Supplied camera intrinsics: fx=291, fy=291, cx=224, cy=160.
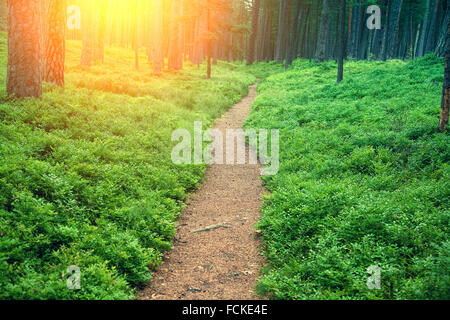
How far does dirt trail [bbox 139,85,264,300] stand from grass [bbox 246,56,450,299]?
1.39 feet

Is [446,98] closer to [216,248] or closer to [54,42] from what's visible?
[216,248]

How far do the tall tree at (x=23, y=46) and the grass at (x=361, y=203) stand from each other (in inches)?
324

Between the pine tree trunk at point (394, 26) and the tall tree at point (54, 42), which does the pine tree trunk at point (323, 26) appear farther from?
the tall tree at point (54, 42)

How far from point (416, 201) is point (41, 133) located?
9.17 meters

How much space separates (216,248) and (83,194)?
3.01 metres

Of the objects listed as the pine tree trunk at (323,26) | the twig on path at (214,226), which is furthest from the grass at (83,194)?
the pine tree trunk at (323,26)

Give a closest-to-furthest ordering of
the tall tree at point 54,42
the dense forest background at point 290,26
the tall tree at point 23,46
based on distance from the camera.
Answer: the tall tree at point 23,46, the tall tree at point 54,42, the dense forest background at point 290,26

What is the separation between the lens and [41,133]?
7688 mm

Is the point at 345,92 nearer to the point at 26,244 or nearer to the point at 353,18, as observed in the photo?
the point at 26,244

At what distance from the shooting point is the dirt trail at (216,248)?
482 centimetres

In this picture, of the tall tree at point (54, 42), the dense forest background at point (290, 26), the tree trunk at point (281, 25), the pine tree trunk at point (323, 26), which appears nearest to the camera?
the tall tree at point (54, 42)
